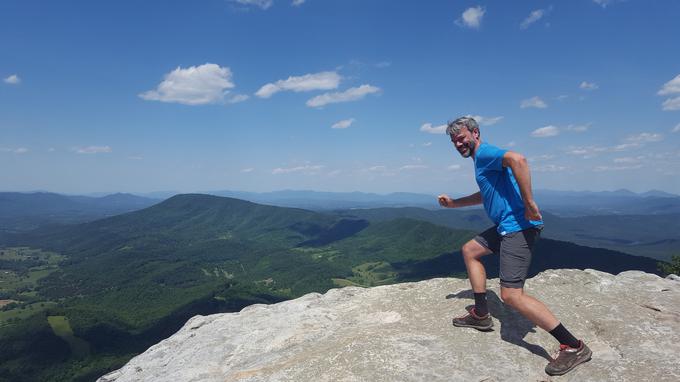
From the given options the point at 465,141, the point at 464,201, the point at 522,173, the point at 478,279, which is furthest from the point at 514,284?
the point at 465,141

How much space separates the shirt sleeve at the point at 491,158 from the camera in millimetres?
8273

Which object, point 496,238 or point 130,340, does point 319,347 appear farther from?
point 130,340

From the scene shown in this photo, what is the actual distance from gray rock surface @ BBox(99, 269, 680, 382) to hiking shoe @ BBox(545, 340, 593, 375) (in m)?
0.20

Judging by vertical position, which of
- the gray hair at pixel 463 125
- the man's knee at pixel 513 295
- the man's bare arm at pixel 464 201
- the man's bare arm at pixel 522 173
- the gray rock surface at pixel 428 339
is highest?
the gray hair at pixel 463 125

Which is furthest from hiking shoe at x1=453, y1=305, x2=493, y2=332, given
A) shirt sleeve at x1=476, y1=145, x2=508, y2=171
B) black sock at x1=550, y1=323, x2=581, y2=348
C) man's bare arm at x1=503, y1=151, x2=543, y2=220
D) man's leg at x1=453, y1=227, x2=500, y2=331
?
shirt sleeve at x1=476, y1=145, x2=508, y2=171

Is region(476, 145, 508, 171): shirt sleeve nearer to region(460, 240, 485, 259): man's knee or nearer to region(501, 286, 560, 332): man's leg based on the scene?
region(460, 240, 485, 259): man's knee

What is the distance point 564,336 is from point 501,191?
3.27 metres

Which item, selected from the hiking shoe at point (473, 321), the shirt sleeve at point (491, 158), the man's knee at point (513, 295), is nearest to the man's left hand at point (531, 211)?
the shirt sleeve at point (491, 158)

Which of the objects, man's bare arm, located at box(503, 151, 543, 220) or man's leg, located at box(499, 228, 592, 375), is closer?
man's bare arm, located at box(503, 151, 543, 220)

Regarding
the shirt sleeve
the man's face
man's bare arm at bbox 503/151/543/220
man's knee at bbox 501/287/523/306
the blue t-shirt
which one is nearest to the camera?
man's bare arm at bbox 503/151/543/220

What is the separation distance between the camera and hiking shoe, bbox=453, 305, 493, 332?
9.64m

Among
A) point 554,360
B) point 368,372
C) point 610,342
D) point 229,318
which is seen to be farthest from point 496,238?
point 229,318

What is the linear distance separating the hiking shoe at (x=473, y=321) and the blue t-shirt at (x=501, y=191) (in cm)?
238

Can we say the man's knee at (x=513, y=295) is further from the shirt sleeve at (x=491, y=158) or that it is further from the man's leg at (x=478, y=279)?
the shirt sleeve at (x=491, y=158)
